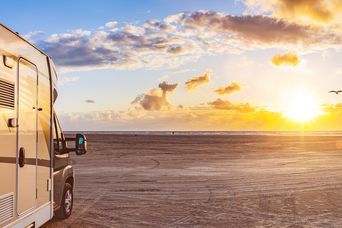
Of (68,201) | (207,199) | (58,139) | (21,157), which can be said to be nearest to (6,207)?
(21,157)

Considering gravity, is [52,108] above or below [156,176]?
above

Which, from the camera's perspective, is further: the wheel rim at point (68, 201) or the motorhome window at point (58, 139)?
the wheel rim at point (68, 201)

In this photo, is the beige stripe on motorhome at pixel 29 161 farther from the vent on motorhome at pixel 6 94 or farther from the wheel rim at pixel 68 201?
the wheel rim at pixel 68 201

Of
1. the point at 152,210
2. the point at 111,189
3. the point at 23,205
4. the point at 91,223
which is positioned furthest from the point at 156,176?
the point at 23,205

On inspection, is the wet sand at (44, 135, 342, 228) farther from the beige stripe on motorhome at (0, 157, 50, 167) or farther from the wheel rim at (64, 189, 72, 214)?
the beige stripe on motorhome at (0, 157, 50, 167)

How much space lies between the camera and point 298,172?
18406 millimetres

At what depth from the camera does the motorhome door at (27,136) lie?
6184 millimetres

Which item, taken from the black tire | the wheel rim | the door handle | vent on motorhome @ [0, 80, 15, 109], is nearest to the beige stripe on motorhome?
the door handle

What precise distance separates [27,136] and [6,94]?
824 millimetres

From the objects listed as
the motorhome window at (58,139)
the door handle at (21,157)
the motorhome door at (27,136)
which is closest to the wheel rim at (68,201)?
the motorhome window at (58,139)

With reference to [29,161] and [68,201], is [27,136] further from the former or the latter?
[68,201]

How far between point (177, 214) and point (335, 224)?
273 cm

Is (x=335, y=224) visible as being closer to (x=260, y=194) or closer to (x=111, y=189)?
(x=260, y=194)

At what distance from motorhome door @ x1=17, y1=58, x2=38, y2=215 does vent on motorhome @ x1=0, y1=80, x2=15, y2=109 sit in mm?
202
